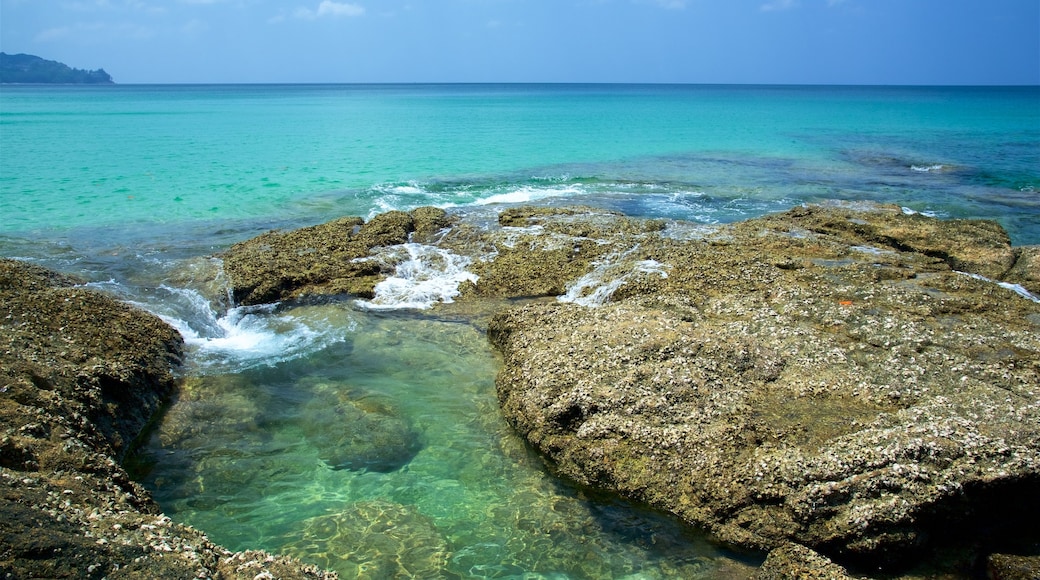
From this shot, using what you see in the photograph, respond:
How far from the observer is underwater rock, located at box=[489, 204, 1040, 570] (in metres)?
6.75

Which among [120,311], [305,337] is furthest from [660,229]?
[120,311]

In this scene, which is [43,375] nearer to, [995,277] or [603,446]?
[603,446]

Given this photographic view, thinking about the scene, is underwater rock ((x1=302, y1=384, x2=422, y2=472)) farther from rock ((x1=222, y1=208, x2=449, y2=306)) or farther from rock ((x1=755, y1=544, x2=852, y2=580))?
rock ((x1=755, y1=544, x2=852, y2=580))

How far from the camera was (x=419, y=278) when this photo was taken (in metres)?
15.1

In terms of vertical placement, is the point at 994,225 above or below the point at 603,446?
above

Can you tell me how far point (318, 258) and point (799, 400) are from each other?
11.4 m

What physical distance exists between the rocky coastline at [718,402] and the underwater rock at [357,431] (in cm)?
167

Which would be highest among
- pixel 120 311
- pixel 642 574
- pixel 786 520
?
pixel 120 311

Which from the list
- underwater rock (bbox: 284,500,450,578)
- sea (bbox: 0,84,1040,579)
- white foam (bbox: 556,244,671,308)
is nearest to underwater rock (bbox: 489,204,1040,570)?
white foam (bbox: 556,244,671,308)

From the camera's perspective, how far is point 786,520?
6.86 metres

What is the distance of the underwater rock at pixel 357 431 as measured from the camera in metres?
8.63

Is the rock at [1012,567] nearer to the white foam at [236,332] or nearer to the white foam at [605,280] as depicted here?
the white foam at [605,280]

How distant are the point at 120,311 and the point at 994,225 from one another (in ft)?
67.6

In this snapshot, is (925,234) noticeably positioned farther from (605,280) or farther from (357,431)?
(357,431)
